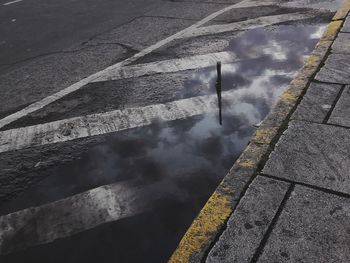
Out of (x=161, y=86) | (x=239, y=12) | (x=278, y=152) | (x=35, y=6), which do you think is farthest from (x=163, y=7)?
(x=278, y=152)

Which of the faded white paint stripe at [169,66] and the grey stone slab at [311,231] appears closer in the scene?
the grey stone slab at [311,231]

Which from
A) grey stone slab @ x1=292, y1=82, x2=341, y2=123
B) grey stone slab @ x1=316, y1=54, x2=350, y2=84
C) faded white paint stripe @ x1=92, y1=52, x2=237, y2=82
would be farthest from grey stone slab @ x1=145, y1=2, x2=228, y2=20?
grey stone slab @ x1=292, y1=82, x2=341, y2=123

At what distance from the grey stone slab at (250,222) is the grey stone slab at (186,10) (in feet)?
16.5

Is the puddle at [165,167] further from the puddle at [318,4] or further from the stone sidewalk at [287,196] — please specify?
the puddle at [318,4]

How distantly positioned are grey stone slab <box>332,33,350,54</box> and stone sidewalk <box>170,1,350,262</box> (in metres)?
1.14

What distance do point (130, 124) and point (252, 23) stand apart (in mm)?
3525

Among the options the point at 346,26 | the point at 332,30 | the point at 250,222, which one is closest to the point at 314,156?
the point at 250,222

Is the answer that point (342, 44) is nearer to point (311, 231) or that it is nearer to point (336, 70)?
point (336, 70)

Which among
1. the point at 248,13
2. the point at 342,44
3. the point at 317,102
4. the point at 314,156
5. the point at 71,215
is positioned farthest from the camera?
the point at 248,13

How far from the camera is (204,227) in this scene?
2.46 m

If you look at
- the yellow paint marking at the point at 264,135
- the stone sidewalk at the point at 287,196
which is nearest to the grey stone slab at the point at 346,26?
the stone sidewalk at the point at 287,196

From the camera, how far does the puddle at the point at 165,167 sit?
253 centimetres

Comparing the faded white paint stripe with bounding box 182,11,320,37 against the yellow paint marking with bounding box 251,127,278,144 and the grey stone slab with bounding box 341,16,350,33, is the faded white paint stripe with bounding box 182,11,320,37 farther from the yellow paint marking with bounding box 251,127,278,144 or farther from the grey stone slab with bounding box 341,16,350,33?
the yellow paint marking with bounding box 251,127,278,144

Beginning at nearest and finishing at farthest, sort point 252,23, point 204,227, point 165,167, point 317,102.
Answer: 1. point 204,227
2. point 165,167
3. point 317,102
4. point 252,23
